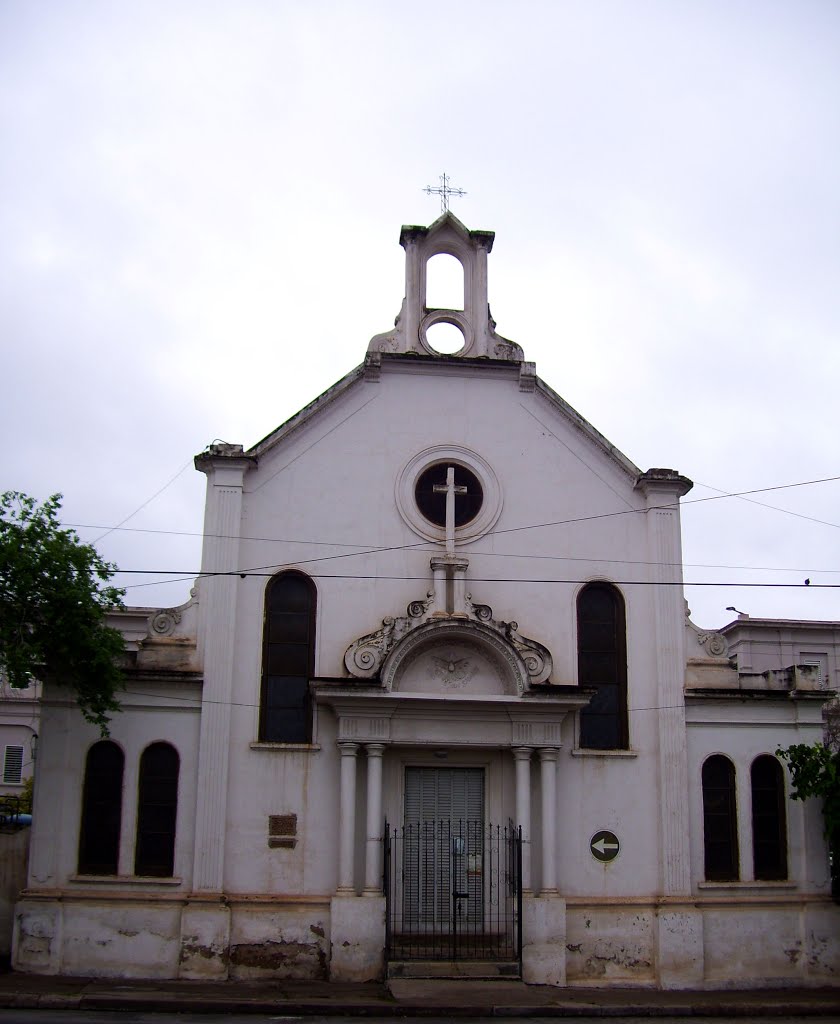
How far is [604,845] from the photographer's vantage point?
1870 cm

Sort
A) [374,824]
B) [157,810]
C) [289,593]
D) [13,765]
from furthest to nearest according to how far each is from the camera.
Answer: [13,765], [289,593], [157,810], [374,824]

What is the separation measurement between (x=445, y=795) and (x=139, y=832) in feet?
15.9

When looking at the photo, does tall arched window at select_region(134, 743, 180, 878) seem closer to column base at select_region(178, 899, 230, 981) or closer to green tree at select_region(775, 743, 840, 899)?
column base at select_region(178, 899, 230, 981)

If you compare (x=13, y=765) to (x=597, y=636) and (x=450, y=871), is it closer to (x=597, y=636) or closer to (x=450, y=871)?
(x=450, y=871)

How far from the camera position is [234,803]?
709 inches

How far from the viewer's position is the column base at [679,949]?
59.4ft

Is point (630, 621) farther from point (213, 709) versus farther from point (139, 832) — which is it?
→ point (139, 832)

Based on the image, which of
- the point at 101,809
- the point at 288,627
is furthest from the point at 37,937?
the point at 288,627

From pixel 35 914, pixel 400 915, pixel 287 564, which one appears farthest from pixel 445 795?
pixel 35 914

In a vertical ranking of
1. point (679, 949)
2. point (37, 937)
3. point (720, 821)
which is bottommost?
point (679, 949)

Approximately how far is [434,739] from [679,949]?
4985 mm

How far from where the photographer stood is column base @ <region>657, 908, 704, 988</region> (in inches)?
712

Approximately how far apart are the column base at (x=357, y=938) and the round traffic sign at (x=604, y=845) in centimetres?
356

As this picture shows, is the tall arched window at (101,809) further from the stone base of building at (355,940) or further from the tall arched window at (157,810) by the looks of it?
the stone base of building at (355,940)
